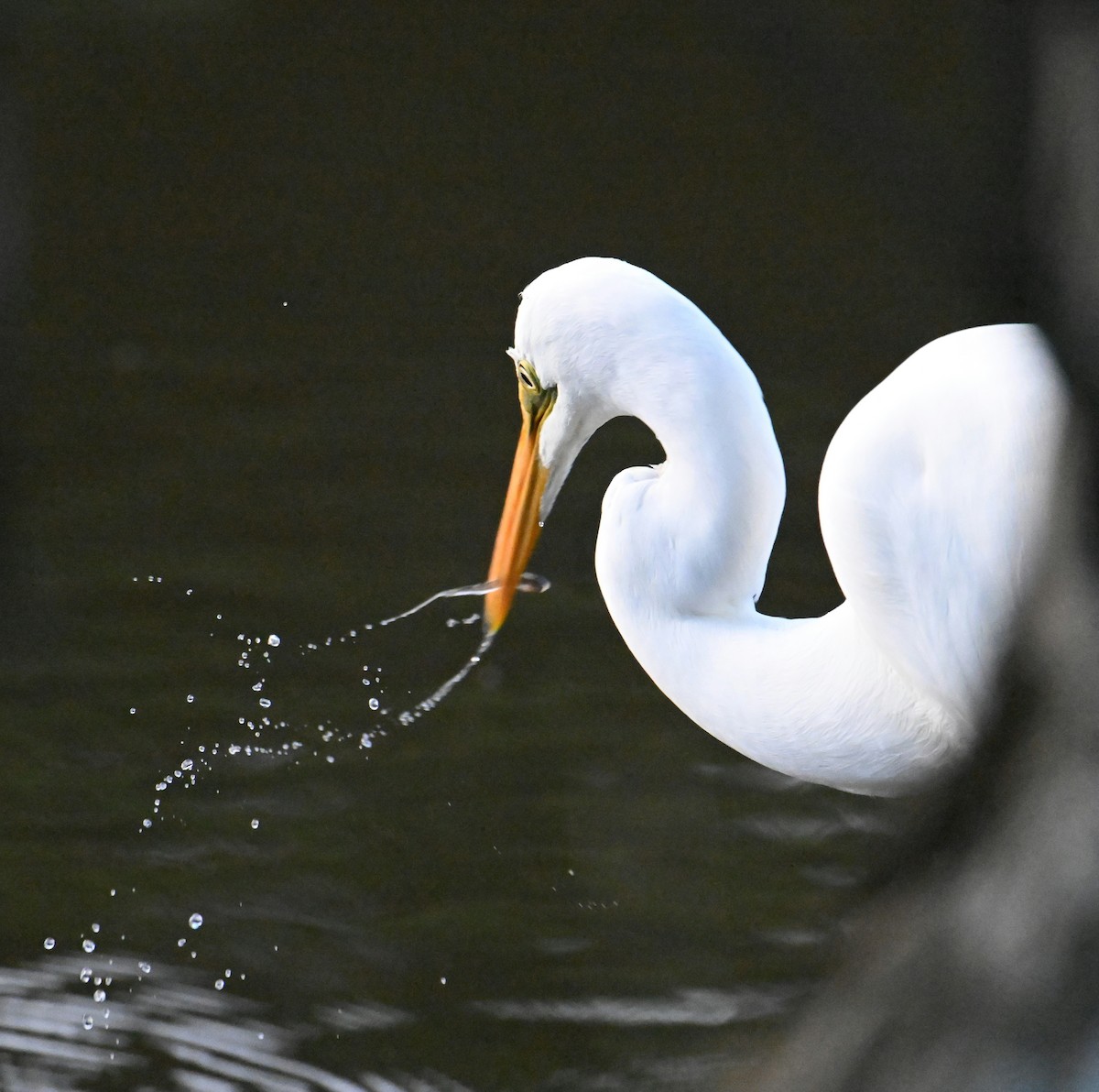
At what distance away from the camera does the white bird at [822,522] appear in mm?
2031

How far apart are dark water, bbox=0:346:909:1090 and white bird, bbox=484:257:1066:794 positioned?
0.48m

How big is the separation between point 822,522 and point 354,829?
1300 millimetres

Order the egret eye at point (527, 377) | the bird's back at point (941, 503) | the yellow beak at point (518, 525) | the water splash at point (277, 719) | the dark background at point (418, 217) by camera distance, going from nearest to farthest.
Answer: the bird's back at point (941, 503) < the egret eye at point (527, 377) < the yellow beak at point (518, 525) < the water splash at point (277, 719) < the dark background at point (418, 217)

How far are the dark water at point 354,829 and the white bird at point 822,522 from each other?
1.56ft

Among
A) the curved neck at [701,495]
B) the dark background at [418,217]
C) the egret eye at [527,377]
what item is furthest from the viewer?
the dark background at [418,217]

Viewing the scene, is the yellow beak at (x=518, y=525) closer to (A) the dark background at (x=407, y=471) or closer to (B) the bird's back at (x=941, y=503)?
(B) the bird's back at (x=941, y=503)

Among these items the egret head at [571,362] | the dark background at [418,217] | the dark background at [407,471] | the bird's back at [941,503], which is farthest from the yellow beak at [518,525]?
the dark background at [418,217]

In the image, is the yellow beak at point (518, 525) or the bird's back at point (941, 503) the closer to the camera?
the bird's back at point (941, 503)

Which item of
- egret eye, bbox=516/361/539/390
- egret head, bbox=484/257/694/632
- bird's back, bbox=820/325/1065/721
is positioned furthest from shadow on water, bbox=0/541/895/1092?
egret eye, bbox=516/361/539/390

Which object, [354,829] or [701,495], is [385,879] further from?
[701,495]

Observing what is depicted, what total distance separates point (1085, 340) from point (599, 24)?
7.73 metres

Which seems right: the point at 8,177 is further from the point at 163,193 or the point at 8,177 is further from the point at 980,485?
the point at 980,485

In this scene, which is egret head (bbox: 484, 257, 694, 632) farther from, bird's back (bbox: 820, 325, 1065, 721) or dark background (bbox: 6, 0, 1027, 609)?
dark background (bbox: 6, 0, 1027, 609)

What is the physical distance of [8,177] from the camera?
6539 mm
